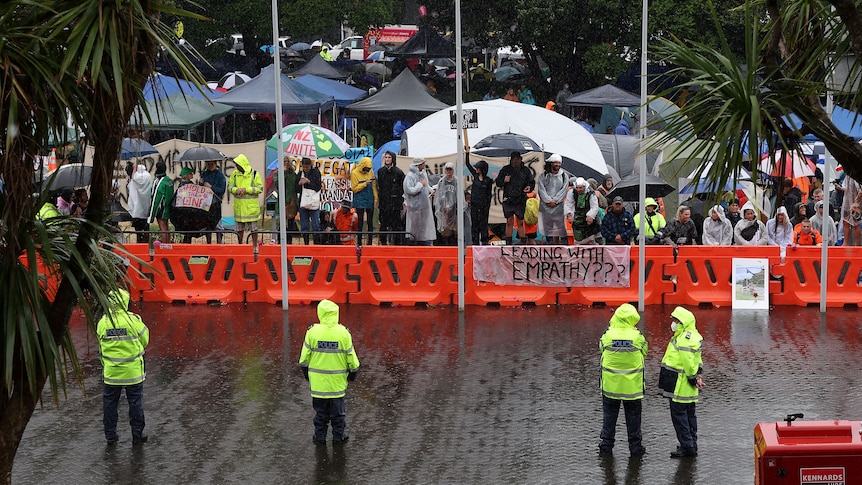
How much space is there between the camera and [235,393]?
48.0ft

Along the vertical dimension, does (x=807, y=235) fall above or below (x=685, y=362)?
above

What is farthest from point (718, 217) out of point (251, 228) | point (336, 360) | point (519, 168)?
point (336, 360)

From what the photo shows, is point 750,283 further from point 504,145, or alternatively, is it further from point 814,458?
point 814,458

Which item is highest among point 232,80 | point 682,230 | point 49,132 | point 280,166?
point 232,80

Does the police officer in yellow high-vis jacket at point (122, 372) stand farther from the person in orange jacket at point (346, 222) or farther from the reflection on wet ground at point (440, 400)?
the person in orange jacket at point (346, 222)

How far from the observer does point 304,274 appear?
2039 centimetres

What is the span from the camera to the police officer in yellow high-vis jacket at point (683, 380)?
11.9 m

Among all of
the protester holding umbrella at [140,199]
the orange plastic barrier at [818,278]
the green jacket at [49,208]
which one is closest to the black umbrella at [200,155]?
the protester holding umbrella at [140,199]

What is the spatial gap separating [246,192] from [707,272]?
8.73m

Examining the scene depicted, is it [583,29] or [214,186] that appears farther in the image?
[583,29]

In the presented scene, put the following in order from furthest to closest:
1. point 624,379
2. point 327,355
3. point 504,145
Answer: point 504,145 < point 327,355 < point 624,379

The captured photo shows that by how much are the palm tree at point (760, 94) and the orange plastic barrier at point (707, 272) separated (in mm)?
11608

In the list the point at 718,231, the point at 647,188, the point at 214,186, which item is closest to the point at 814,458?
the point at 718,231

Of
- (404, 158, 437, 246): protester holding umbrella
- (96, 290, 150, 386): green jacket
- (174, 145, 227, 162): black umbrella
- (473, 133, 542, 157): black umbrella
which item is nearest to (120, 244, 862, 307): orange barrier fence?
(404, 158, 437, 246): protester holding umbrella
